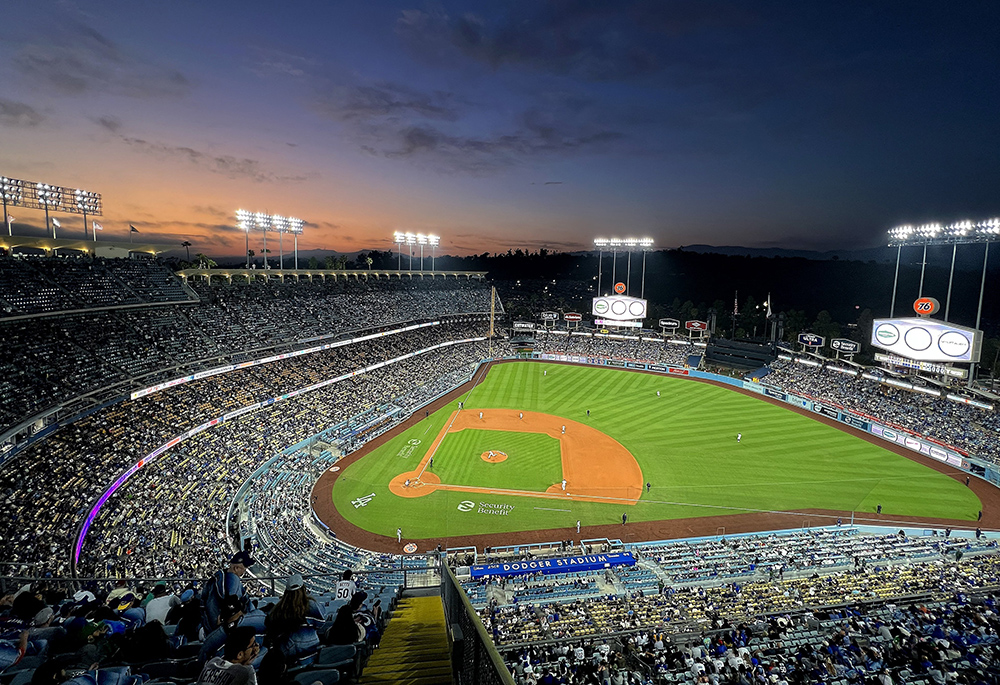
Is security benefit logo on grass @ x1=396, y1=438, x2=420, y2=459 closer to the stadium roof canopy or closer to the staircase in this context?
the staircase

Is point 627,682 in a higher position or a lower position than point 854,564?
higher

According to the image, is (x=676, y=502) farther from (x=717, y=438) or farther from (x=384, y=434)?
(x=384, y=434)

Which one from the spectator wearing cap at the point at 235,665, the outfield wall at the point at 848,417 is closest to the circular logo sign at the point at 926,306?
the outfield wall at the point at 848,417

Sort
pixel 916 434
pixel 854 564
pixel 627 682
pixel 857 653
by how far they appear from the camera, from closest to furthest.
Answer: pixel 627 682 < pixel 857 653 < pixel 854 564 < pixel 916 434

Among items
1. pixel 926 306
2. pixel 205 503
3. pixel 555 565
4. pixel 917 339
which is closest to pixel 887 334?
pixel 917 339

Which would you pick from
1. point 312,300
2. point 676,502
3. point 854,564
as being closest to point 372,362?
point 312,300

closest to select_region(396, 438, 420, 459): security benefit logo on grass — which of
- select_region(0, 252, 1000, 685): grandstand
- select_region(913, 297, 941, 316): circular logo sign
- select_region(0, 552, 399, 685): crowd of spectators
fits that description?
select_region(0, 252, 1000, 685): grandstand

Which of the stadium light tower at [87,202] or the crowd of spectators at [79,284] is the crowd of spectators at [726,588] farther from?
the stadium light tower at [87,202]
